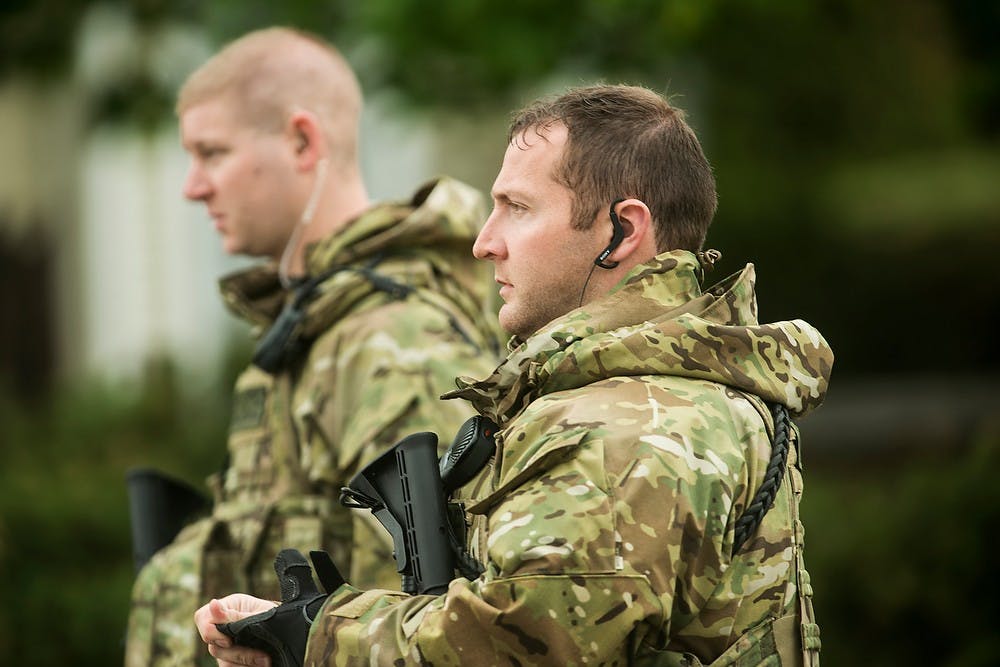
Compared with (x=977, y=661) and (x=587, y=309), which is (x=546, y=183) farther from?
(x=977, y=661)

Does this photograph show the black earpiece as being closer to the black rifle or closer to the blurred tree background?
the black rifle

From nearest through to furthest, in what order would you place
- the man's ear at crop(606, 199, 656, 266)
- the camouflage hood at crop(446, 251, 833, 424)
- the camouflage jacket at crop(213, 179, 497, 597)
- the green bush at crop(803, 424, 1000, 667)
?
1. the camouflage hood at crop(446, 251, 833, 424)
2. the man's ear at crop(606, 199, 656, 266)
3. the camouflage jacket at crop(213, 179, 497, 597)
4. the green bush at crop(803, 424, 1000, 667)

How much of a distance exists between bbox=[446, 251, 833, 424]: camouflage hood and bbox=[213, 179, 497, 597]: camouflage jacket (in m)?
1.17

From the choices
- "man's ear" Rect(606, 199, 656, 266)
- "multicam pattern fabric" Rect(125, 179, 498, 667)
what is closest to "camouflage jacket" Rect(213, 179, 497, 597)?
"multicam pattern fabric" Rect(125, 179, 498, 667)

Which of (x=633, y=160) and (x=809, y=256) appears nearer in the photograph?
(x=633, y=160)

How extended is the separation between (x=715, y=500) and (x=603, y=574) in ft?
0.79

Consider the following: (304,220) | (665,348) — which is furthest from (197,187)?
(665,348)

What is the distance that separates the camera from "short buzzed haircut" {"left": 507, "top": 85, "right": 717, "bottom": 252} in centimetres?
278

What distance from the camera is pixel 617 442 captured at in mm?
2490

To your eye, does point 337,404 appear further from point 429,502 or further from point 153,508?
point 429,502

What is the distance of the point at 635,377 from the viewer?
2635 millimetres

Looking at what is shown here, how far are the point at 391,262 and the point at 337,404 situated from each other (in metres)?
0.52

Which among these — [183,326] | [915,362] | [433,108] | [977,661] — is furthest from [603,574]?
[183,326]

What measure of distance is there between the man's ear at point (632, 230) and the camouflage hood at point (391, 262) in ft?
5.21
